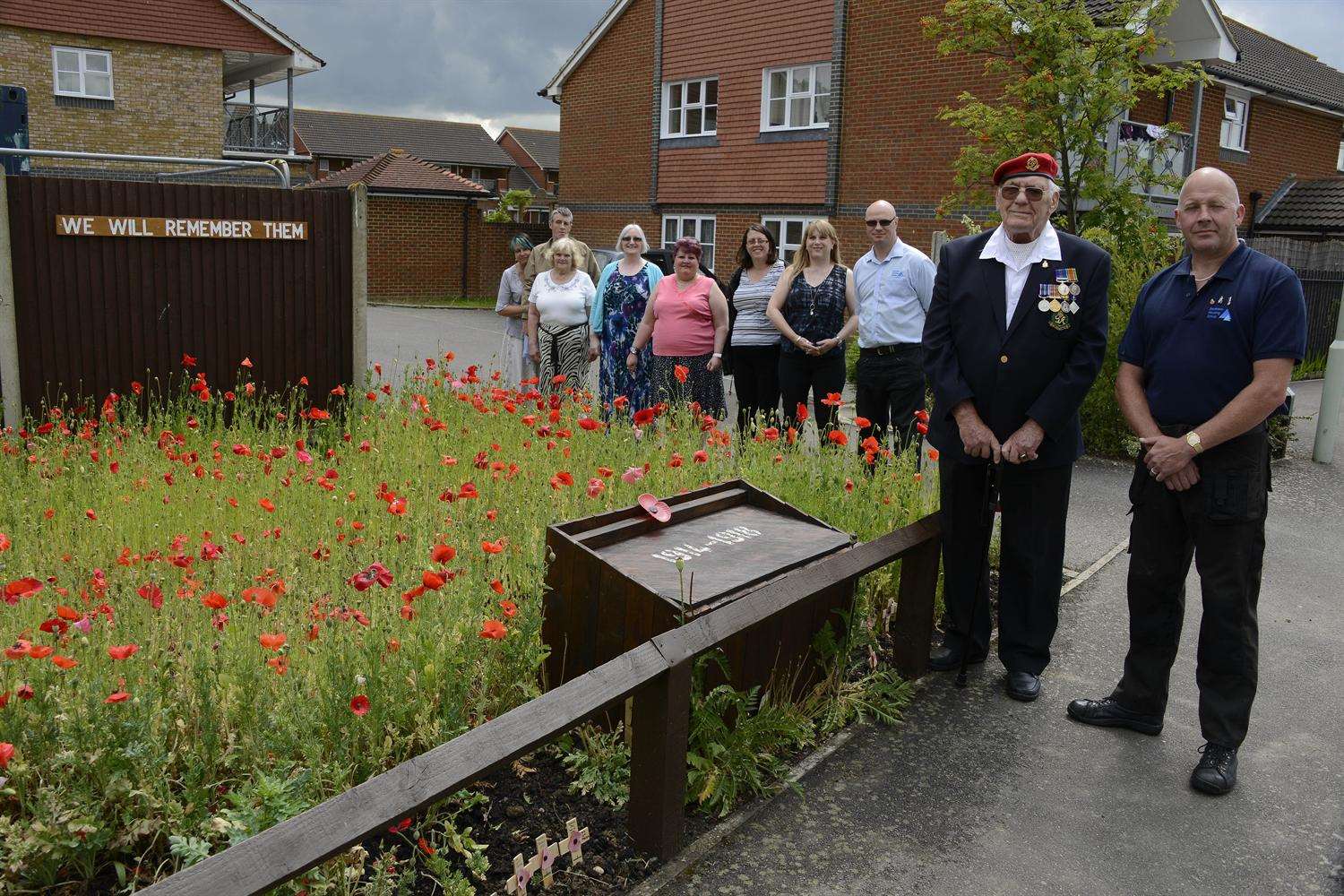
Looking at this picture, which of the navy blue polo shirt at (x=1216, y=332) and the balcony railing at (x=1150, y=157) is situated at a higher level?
the balcony railing at (x=1150, y=157)

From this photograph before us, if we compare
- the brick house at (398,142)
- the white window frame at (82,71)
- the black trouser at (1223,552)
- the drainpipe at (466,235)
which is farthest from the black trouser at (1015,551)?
the brick house at (398,142)

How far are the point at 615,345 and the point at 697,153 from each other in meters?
17.9

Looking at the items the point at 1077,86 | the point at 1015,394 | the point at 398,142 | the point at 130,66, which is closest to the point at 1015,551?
the point at 1015,394

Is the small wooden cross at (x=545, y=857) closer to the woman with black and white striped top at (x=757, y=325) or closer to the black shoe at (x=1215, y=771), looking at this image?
the black shoe at (x=1215, y=771)

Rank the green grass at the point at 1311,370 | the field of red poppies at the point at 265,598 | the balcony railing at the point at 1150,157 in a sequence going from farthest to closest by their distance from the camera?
the green grass at the point at 1311,370 < the balcony railing at the point at 1150,157 < the field of red poppies at the point at 265,598

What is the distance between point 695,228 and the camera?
2580cm

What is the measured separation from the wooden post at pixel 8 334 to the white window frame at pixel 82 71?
2427cm

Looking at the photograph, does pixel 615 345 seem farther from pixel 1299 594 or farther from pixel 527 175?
pixel 527 175

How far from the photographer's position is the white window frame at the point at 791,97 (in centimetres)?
2284

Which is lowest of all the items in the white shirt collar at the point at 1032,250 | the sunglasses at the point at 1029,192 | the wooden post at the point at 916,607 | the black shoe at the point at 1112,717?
the black shoe at the point at 1112,717

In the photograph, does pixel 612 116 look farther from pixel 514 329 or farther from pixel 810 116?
pixel 514 329

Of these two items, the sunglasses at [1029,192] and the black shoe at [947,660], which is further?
the black shoe at [947,660]

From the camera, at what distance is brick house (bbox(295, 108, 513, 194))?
6091 cm

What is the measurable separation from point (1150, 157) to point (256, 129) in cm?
2507
